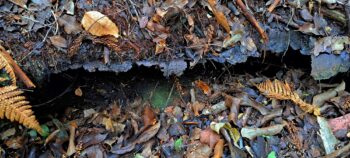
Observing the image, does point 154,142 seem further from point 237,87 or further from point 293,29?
point 293,29

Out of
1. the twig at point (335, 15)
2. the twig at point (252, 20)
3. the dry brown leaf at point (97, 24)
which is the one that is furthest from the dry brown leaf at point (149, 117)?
the twig at point (335, 15)

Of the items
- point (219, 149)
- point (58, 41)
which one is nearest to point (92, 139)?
point (58, 41)

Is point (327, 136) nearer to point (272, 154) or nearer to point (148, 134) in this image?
point (272, 154)

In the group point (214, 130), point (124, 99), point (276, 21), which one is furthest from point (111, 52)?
→ point (276, 21)

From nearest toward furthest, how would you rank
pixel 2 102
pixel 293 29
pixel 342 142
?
pixel 2 102
pixel 342 142
pixel 293 29

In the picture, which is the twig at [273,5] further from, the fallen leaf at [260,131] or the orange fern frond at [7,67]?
the orange fern frond at [7,67]
